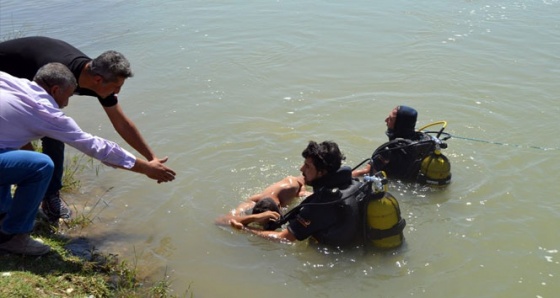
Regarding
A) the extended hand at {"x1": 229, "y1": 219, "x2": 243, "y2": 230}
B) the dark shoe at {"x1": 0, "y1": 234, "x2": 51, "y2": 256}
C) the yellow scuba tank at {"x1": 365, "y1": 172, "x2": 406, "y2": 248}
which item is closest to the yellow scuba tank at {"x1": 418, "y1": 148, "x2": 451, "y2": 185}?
the yellow scuba tank at {"x1": 365, "y1": 172, "x2": 406, "y2": 248}

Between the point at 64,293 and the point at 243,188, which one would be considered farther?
the point at 243,188

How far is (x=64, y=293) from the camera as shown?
4148mm

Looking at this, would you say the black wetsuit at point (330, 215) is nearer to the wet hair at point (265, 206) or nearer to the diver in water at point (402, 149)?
the wet hair at point (265, 206)

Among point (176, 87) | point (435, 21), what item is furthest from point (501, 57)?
point (176, 87)

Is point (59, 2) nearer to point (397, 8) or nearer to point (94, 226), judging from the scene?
point (397, 8)

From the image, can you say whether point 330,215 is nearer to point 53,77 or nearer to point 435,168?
point 435,168

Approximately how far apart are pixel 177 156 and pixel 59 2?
11.8 meters

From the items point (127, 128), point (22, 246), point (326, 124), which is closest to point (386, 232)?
point (127, 128)

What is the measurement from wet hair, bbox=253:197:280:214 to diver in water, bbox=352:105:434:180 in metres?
1.13

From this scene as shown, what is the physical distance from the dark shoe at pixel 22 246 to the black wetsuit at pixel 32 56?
4.48 ft

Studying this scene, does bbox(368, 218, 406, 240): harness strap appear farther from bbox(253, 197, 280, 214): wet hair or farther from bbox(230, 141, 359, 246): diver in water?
bbox(253, 197, 280, 214): wet hair

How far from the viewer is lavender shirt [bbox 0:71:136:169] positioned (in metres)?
3.99

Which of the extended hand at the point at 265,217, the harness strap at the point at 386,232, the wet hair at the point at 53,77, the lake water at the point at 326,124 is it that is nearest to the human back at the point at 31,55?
the wet hair at the point at 53,77

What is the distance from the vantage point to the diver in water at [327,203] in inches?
201
